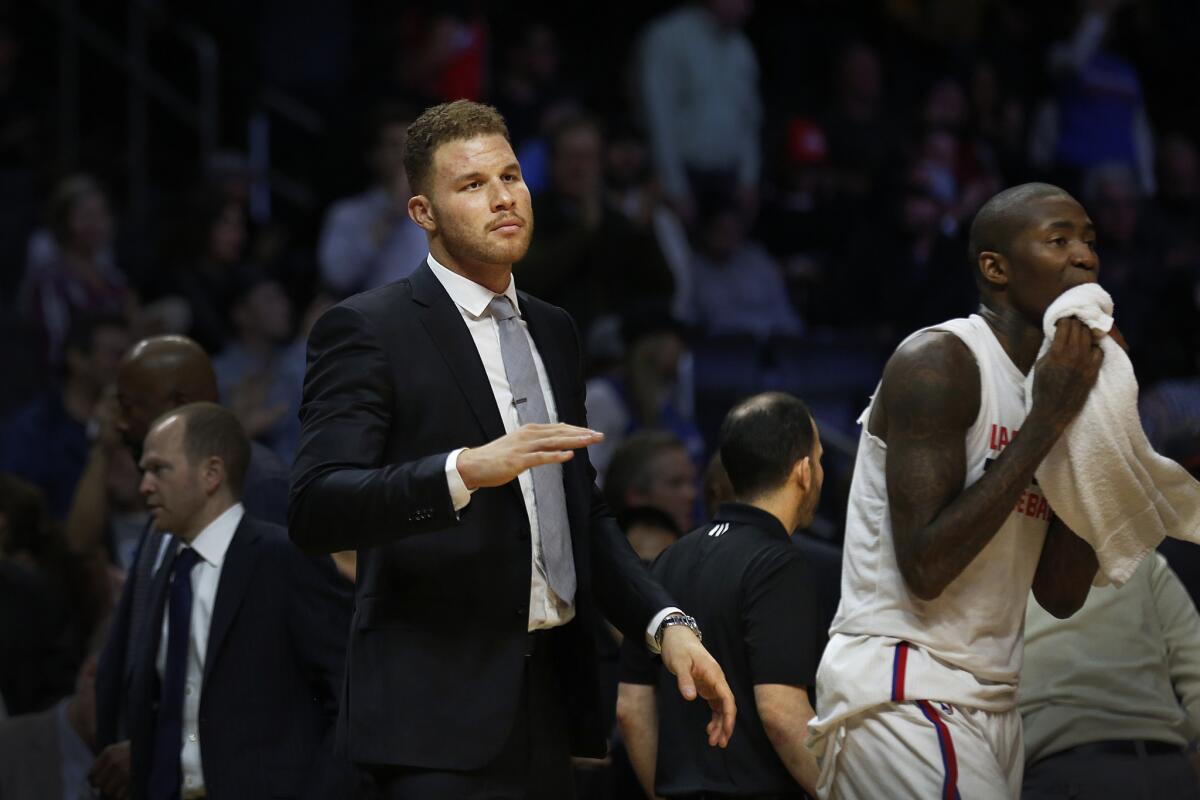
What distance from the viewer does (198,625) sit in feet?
16.7

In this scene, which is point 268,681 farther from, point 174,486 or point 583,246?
point 583,246

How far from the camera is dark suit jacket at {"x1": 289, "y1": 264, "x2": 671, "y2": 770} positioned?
11.3 ft

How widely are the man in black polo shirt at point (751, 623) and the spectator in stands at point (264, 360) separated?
4.00 metres

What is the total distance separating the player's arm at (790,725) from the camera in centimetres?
431

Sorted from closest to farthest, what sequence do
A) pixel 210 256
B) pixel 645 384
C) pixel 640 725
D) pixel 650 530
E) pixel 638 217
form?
pixel 640 725 → pixel 650 530 → pixel 645 384 → pixel 210 256 → pixel 638 217

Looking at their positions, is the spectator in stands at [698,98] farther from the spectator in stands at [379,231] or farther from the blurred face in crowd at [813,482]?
the blurred face in crowd at [813,482]

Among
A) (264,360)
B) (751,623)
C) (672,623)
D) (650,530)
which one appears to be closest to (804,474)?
(751,623)

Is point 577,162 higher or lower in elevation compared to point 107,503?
higher

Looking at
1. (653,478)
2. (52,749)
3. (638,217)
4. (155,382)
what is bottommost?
(52,749)

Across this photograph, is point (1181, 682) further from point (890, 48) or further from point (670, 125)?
point (890, 48)

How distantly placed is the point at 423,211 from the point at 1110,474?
5.06 ft

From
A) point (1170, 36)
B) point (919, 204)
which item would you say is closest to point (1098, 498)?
point (919, 204)

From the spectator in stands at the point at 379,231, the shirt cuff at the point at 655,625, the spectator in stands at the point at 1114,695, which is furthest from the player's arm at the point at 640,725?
the spectator in stands at the point at 379,231

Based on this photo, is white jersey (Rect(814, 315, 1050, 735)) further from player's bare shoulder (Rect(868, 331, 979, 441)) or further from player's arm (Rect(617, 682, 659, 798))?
player's arm (Rect(617, 682, 659, 798))
